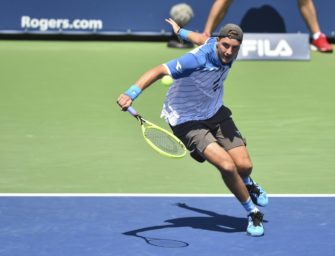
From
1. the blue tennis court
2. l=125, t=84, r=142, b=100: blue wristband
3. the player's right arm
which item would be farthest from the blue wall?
l=125, t=84, r=142, b=100: blue wristband

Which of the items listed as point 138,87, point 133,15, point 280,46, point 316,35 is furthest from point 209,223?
point 133,15

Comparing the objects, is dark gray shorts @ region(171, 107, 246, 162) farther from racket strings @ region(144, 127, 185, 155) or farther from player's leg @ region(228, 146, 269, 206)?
racket strings @ region(144, 127, 185, 155)

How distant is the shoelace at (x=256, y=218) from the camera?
862 centimetres

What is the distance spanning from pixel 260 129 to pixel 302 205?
2.92 meters

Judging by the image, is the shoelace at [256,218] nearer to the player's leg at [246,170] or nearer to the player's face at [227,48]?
the player's leg at [246,170]

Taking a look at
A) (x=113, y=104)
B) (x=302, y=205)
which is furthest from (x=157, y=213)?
(x=113, y=104)

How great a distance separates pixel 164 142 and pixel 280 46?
7449 millimetres

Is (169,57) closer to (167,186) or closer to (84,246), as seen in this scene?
(167,186)

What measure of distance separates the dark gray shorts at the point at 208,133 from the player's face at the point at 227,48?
2.29 feet

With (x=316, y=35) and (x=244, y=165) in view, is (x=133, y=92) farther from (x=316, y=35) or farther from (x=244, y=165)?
(x=316, y=35)

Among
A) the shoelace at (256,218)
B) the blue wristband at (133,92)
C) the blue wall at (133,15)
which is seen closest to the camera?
the blue wristband at (133,92)

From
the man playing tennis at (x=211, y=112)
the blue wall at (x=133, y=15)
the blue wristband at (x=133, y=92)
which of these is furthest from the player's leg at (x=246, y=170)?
the blue wall at (x=133, y=15)

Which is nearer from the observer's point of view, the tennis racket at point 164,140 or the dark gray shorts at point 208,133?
the tennis racket at point 164,140

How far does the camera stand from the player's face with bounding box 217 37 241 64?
27.5ft
